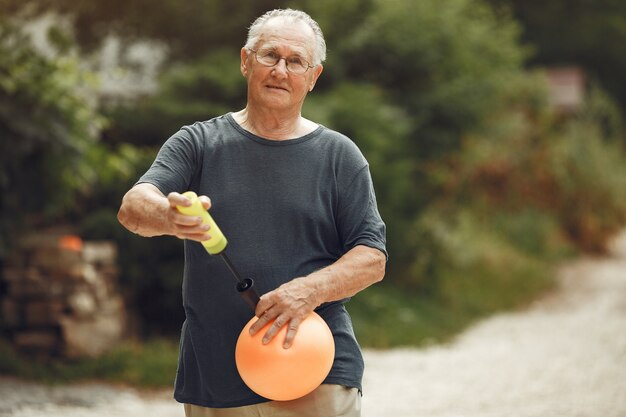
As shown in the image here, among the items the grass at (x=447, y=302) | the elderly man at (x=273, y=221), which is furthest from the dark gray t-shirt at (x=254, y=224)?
the grass at (x=447, y=302)

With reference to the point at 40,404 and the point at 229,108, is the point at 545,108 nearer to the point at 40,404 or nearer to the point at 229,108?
the point at 229,108

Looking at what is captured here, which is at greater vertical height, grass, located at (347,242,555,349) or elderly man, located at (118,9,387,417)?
grass, located at (347,242,555,349)

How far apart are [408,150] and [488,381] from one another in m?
4.46

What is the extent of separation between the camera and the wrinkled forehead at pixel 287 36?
2.68m

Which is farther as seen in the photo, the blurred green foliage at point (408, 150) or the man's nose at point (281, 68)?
the blurred green foliage at point (408, 150)

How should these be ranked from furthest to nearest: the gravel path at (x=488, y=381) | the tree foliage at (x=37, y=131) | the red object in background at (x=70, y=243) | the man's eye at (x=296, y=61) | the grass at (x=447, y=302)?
1. the grass at (x=447, y=302)
2. the red object in background at (x=70, y=243)
3. the tree foliage at (x=37, y=131)
4. the gravel path at (x=488, y=381)
5. the man's eye at (x=296, y=61)

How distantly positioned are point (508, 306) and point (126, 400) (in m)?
7.25

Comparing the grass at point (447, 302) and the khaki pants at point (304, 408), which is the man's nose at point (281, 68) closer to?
the khaki pants at point (304, 408)

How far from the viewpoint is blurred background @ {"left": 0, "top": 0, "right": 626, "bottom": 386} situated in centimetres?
718

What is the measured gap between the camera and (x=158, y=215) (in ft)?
7.61

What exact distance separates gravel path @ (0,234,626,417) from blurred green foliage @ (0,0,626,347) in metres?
0.81

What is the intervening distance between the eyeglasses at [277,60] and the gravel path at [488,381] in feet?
13.1

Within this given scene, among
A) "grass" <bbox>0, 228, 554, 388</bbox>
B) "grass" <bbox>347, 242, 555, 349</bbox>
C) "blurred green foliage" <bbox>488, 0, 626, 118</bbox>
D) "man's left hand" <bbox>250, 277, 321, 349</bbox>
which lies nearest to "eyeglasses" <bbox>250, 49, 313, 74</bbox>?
"man's left hand" <bbox>250, 277, 321, 349</bbox>

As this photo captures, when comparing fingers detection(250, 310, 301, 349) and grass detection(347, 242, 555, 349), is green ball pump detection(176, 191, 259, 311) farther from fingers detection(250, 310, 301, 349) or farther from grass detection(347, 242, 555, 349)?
grass detection(347, 242, 555, 349)
